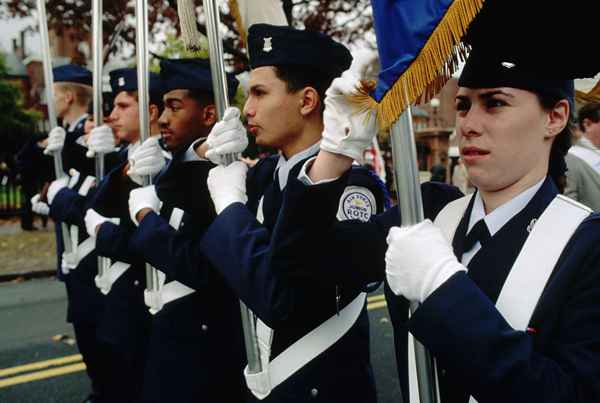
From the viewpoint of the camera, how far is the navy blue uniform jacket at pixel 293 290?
1.53 meters

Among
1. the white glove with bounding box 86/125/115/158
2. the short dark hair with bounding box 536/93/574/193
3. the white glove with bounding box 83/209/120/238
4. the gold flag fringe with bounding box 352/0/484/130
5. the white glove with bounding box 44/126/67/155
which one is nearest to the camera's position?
the gold flag fringe with bounding box 352/0/484/130

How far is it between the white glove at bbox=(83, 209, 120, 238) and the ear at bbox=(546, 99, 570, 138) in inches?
101

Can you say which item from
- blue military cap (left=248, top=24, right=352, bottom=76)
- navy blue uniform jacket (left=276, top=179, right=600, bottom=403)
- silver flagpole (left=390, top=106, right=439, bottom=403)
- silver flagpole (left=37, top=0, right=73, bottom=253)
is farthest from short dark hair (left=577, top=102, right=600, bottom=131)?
silver flagpole (left=37, top=0, right=73, bottom=253)

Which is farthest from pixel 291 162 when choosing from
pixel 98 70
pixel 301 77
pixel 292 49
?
pixel 98 70

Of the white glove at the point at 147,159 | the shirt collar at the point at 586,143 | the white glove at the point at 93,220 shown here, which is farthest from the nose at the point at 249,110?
the shirt collar at the point at 586,143

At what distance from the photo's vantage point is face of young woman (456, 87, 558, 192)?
4.41 feet

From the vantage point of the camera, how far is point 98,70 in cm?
314

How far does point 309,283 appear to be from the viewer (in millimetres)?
1553

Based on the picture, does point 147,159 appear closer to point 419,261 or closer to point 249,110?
point 249,110

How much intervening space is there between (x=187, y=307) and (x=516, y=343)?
1.66 meters

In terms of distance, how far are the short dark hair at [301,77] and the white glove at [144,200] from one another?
96 cm

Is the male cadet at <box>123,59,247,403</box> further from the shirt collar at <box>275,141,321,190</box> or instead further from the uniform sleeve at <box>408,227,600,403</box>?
the uniform sleeve at <box>408,227,600,403</box>

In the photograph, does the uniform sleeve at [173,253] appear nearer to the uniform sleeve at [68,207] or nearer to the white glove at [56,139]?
the uniform sleeve at [68,207]

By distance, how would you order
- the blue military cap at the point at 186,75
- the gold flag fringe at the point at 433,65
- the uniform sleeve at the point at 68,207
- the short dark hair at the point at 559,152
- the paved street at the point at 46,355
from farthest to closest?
the paved street at the point at 46,355
the uniform sleeve at the point at 68,207
the blue military cap at the point at 186,75
the short dark hair at the point at 559,152
the gold flag fringe at the point at 433,65
